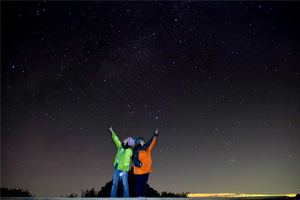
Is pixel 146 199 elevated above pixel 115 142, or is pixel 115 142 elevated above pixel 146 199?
pixel 115 142

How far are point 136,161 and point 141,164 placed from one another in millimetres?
143

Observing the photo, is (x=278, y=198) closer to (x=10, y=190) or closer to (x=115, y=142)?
(x=115, y=142)

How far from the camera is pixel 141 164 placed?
6273 millimetres

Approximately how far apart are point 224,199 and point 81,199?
260cm

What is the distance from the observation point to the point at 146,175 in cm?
636

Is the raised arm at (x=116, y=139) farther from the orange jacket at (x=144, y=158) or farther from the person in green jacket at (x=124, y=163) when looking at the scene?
the orange jacket at (x=144, y=158)


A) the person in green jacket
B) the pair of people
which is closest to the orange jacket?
the pair of people

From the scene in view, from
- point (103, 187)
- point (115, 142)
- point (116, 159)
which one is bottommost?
point (103, 187)

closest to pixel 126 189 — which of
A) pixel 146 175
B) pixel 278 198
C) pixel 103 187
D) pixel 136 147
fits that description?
pixel 146 175

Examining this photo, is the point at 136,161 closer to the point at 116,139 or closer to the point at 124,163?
the point at 124,163

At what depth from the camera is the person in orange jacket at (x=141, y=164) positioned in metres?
6.29

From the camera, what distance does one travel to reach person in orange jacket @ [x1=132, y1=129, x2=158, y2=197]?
6.29 m

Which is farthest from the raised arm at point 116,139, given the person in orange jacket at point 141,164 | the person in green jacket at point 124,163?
the person in orange jacket at point 141,164

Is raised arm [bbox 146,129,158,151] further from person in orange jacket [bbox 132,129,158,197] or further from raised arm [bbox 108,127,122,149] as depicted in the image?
raised arm [bbox 108,127,122,149]
